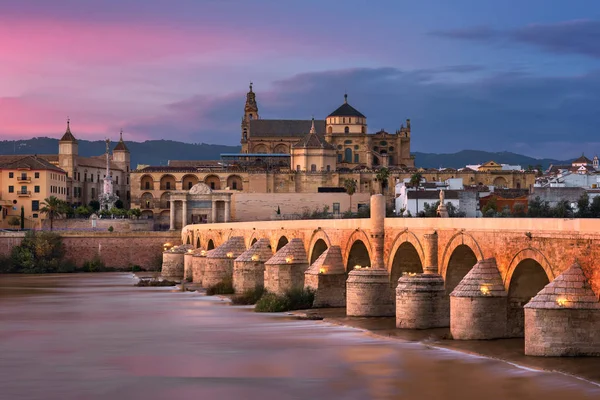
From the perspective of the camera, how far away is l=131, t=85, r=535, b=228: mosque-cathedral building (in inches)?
4129

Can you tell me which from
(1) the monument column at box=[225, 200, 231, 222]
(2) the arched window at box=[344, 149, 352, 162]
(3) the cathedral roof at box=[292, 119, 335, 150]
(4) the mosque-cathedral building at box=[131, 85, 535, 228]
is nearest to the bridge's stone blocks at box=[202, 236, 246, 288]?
(4) the mosque-cathedral building at box=[131, 85, 535, 228]

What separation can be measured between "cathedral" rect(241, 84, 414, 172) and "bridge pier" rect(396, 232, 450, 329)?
95107mm

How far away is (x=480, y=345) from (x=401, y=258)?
8829mm

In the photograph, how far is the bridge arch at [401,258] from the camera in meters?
32.5

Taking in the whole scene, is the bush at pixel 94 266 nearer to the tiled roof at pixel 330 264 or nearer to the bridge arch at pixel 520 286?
the tiled roof at pixel 330 264

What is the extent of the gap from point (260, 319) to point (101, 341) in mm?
6158

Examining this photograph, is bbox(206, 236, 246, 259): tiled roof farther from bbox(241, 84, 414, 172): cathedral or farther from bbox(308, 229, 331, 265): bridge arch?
bbox(241, 84, 414, 172): cathedral

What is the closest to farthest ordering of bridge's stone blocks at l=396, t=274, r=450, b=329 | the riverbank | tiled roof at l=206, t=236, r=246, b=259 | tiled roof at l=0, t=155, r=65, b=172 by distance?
the riverbank
bridge's stone blocks at l=396, t=274, r=450, b=329
tiled roof at l=206, t=236, r=246, b=259
tiled roof at l=0, t=155, r=65, b=172

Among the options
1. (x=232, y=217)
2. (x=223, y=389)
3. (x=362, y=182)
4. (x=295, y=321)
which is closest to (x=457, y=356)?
(x=223, y=389)

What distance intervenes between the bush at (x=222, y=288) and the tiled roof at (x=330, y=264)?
11793mm

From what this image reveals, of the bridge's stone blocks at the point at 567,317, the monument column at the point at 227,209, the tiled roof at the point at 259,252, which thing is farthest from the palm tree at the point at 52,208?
the bridge's stone blocks at the point at 567,317

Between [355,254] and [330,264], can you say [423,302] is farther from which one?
[355,254]

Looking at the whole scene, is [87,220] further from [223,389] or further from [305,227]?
[223,389]

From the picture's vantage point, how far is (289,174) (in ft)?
382
